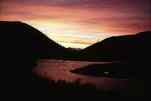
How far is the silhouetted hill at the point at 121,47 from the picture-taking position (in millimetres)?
144375

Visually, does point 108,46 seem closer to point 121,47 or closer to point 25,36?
point 121,47

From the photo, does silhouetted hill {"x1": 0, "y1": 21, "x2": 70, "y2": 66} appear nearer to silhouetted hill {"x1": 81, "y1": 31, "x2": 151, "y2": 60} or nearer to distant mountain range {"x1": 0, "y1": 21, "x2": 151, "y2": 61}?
distant mountain range {"x1": 0, "y1": 21, "x2": 151, "y2": 61}

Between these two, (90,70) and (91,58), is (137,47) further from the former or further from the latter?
(90,70)

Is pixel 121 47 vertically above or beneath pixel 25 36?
beneath

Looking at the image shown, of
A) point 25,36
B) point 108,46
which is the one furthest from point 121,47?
point 25,36

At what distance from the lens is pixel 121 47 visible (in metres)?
164

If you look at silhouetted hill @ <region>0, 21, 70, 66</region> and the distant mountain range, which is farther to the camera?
the distant mountain range

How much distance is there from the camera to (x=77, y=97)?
65.8 ft

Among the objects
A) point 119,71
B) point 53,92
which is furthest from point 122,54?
point 53,92

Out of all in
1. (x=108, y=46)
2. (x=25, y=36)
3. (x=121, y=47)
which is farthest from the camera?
(x=108, y=46)

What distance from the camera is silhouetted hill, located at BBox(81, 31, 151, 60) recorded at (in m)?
144

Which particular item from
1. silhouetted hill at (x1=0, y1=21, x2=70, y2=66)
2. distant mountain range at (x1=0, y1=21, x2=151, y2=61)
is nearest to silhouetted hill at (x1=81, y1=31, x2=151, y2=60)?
distant mountain range at (x1=0, y1=21, x2=151, y2=61)

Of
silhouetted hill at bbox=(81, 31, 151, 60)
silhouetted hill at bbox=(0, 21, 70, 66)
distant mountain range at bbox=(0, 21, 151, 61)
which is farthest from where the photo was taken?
silhouetted hill at bbox=(81, 31, 151, 60)

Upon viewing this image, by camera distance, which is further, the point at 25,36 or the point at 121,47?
the point at 121,47
